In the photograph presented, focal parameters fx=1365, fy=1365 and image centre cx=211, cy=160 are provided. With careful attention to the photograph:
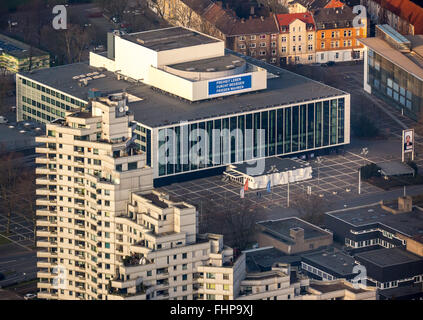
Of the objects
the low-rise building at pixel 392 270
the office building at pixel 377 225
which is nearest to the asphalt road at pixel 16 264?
the office building at pixel 377 225

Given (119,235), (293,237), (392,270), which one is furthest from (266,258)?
(119,235)

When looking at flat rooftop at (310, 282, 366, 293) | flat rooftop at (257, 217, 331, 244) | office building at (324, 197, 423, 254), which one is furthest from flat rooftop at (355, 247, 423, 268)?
flat rooftop at (310, 282, 366, 293)

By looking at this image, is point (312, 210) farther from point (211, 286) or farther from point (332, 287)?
point (211, 286)
